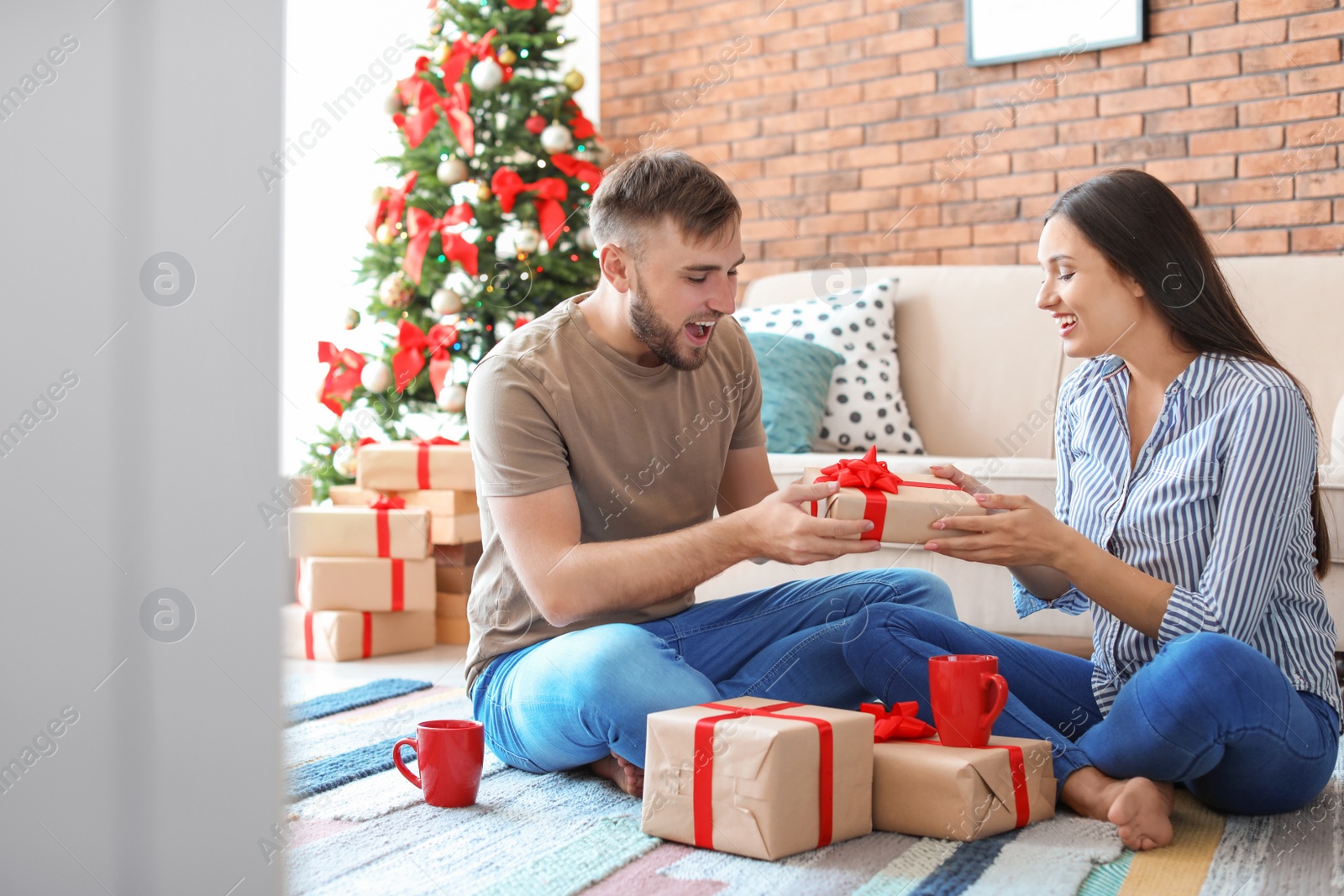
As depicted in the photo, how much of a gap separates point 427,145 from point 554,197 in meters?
0.42

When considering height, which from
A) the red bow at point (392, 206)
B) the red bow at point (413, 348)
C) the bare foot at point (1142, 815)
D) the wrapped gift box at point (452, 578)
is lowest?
the bare foot at point (1142, 815)

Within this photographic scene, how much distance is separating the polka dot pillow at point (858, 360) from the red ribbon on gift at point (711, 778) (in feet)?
5.37

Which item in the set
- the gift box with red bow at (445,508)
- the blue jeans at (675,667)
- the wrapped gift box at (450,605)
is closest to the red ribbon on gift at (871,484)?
the blue jeans at (675,667)

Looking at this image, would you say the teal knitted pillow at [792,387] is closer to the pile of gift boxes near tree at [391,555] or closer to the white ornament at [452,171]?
the pile of gift boxes near tree at [391,555]

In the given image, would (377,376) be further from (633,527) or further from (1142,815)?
(1142,815)

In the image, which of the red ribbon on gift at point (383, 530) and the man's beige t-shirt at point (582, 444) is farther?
the red ribbon on gift at point (383, 530)

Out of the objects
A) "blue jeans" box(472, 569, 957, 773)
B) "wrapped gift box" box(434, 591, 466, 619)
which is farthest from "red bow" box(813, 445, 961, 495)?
"wrapped gift box" box(434, 591, 466, 619)

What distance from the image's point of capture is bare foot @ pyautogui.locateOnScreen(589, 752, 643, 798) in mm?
1517

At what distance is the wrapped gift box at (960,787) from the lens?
4.24ft

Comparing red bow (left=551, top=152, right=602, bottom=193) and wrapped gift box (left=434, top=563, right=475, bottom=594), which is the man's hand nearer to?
wrapped gift box (left=434, top=563, right=475, bottom=594)

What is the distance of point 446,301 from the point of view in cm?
329

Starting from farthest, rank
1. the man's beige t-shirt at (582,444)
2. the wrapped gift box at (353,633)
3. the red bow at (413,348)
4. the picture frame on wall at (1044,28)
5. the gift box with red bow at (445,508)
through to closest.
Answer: the red bow at (413,348), the picture frame on wall at (1044,28), the gift box with red bow at (445,508), the wrapped gift box at (353,633), the man's beige t-shirt at (582,444)

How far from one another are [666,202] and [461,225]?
76.1 inches

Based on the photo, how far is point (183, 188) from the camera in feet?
2.10
